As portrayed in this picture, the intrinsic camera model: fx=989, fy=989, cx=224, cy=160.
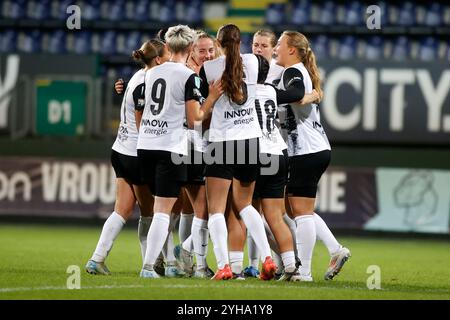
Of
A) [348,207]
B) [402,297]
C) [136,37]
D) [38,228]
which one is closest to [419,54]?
[348,207]

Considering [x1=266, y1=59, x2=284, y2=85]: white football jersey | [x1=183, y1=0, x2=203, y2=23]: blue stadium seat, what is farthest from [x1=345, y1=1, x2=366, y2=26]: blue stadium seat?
[x1=266, y1=59, x2=284, y2=85]: white football jersey

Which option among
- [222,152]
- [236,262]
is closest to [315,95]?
[222,152]

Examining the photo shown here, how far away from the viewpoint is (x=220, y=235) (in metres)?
7.57

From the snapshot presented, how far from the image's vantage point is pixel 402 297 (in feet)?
22.9

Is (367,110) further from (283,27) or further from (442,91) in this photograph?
(283,27)

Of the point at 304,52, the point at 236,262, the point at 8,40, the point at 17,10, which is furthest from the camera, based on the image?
the point at 17,10

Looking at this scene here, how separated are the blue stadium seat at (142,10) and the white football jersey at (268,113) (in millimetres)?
10097

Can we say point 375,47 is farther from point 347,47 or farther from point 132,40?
point 132,40

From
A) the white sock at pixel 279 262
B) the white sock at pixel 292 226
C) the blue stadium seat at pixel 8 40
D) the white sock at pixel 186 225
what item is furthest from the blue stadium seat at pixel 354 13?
the white sock at pixel 279 262

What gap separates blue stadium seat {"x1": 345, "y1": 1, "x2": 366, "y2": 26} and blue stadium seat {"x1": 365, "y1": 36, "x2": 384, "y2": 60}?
377 millimetres

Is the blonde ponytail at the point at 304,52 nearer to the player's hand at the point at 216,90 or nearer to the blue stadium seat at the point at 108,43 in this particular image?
the player's hand at the point at 216,90

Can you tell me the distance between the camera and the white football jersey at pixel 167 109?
25.0 feet

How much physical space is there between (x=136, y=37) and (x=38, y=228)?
415cm

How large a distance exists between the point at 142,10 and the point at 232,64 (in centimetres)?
1041
